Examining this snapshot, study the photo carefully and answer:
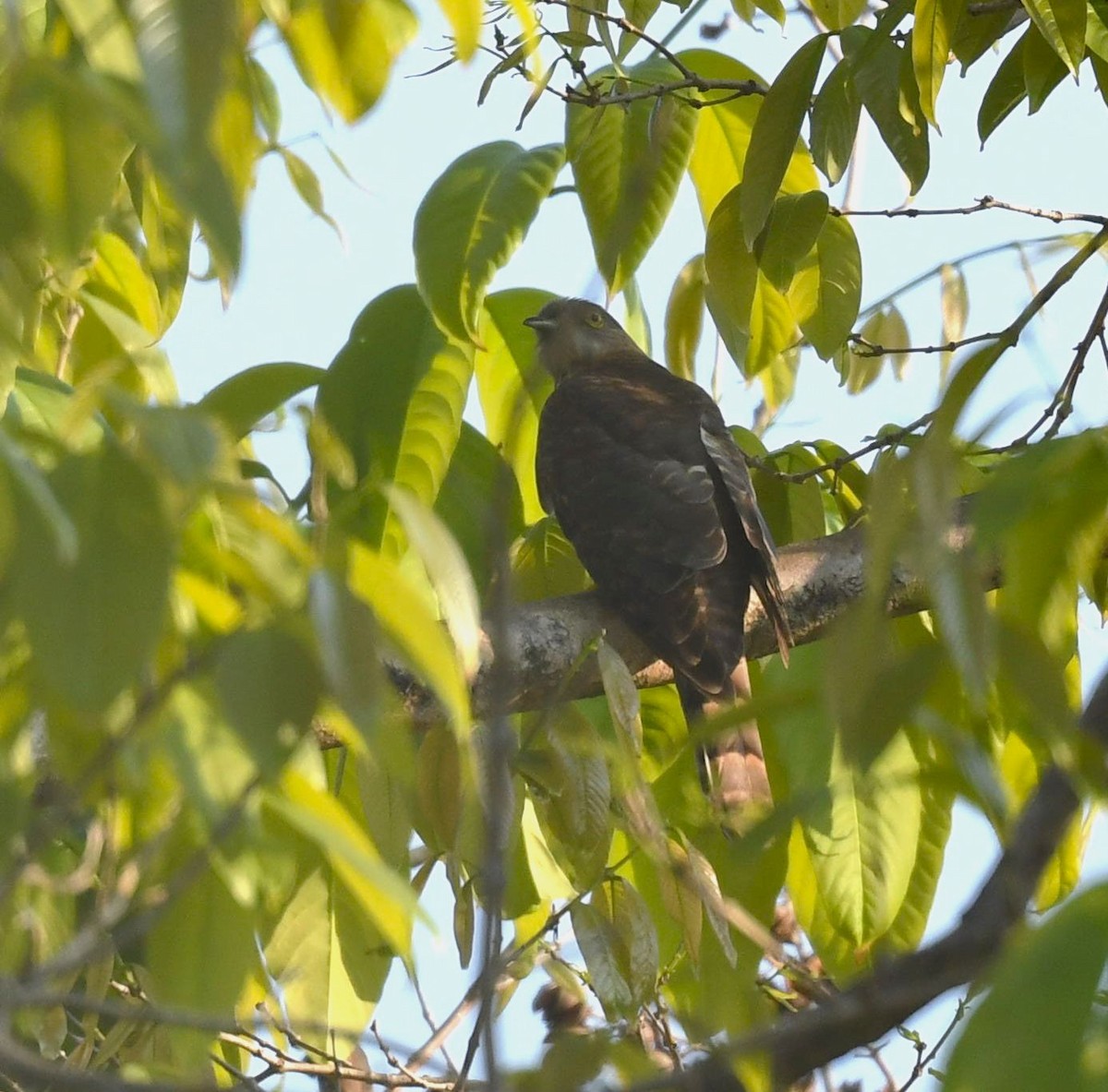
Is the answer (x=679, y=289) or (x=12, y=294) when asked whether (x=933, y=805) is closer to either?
(x=679, y=289)

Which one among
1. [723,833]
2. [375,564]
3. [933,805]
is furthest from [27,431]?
[933,805]

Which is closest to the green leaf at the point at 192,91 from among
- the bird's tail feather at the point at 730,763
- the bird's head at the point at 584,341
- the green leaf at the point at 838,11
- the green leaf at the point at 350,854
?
the green leaf at the point at 350,854

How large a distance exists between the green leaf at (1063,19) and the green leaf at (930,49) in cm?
24

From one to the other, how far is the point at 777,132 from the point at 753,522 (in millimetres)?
1355

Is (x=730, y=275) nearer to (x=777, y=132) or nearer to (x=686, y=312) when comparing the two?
(x=777, y=132)

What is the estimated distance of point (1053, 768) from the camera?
1.22 m

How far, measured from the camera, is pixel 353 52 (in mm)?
1519

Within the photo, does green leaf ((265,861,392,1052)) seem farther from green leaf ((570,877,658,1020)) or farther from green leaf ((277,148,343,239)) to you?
green leaf ((277,148,343,239))

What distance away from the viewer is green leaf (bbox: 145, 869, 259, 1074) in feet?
4.96

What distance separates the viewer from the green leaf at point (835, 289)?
10.5ft

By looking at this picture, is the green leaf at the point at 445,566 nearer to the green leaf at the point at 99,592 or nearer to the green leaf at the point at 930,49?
the green leaf at the point at 99,592

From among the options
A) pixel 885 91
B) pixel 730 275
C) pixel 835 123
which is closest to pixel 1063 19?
pixel 885 91

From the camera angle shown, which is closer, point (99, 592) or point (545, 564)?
point (99, 592)

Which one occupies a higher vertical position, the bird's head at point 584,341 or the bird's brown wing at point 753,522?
Result: the bird's head at point 584,341
